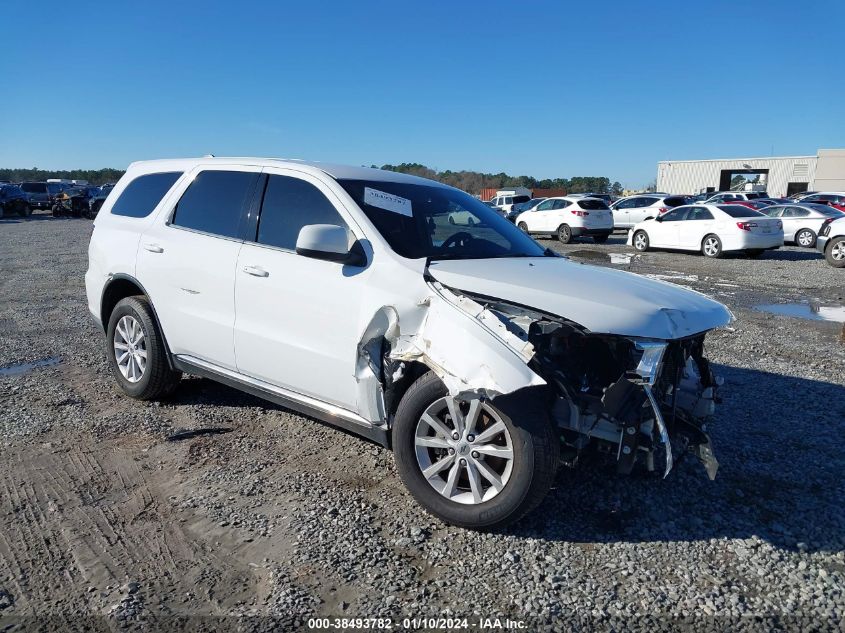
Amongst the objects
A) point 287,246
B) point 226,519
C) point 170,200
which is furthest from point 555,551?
point 170,200

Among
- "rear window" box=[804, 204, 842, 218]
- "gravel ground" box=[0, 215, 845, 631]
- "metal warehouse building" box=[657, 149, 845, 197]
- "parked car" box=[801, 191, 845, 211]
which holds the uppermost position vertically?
"metal warehouse building" box=[657, 149, 845, 197]

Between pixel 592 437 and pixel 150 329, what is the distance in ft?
11.1

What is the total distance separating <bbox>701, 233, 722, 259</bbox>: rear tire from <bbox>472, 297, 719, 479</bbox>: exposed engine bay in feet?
51.2

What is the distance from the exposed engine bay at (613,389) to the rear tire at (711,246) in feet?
51.2

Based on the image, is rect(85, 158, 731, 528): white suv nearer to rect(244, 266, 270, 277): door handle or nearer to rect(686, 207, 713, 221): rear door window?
rect(244, 266, 270, 277): door handle

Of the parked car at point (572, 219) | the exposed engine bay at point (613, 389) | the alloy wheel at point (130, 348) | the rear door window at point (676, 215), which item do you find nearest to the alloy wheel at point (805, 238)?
the rear door window at point (676, 215)

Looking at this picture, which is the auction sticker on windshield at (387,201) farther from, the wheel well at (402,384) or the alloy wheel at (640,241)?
the alloy wheel at (640,241)

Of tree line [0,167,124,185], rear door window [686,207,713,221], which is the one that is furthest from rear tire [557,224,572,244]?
tree line [0,167,124,185]

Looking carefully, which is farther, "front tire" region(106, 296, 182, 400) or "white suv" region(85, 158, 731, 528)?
"front tire" region(106, 296, 182, 400)

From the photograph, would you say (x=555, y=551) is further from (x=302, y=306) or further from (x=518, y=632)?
(x=302, y=306)

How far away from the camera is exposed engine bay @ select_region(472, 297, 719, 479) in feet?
9.97

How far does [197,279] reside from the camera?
4445 millimetres

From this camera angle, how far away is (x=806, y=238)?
20.4 metres

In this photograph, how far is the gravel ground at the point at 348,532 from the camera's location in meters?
2.71
